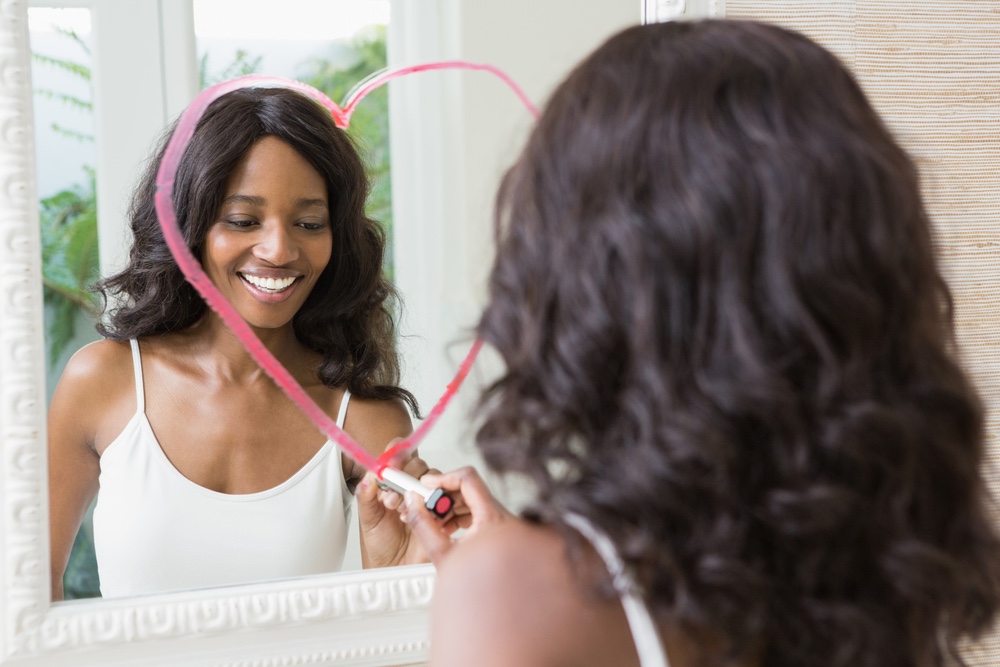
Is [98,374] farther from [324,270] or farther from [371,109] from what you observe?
[371,109]

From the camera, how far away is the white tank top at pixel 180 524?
69cm

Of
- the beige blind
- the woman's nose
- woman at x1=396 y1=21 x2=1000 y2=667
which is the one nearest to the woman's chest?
the woman's nose

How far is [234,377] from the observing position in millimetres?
713

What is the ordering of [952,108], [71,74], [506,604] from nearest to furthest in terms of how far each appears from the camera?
[506,604]
[71,74]
[952,108]

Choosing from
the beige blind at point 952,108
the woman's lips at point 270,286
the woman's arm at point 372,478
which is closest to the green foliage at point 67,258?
the woman's lips at point 270,286

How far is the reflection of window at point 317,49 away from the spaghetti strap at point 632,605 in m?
0.38

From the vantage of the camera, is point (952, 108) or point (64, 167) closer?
point (64, 167)

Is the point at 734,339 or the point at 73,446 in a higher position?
the point at 734,339

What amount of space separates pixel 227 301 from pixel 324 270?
76 mm

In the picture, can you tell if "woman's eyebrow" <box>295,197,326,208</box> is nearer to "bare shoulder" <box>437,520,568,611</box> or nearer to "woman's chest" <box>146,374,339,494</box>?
"woman's chest" <box>146,374,339,494</box>

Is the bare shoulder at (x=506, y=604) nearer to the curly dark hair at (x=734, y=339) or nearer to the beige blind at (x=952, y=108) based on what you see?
the curly dark hair at (x=734, y=339)

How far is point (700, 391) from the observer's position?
0.39 meters

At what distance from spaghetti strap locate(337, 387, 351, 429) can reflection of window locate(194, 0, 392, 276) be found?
10 centimetres

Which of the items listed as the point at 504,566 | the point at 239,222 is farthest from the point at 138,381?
the point at 504,566
